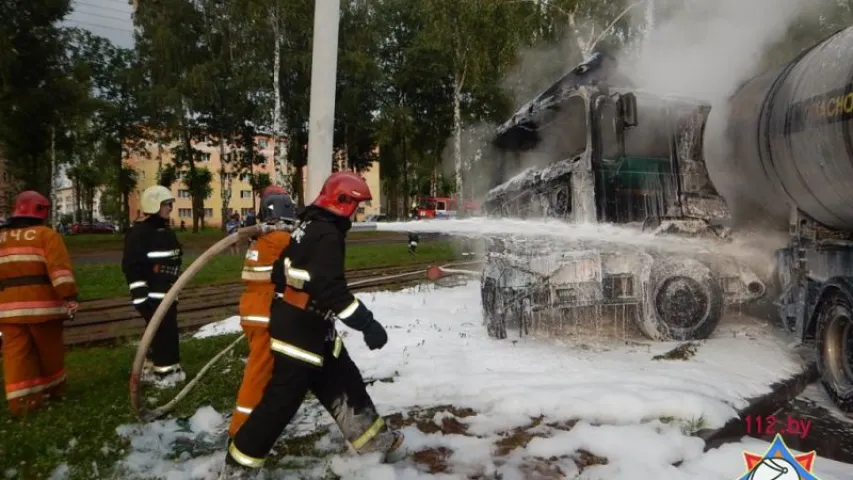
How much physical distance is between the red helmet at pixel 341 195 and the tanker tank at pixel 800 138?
345 centimetres

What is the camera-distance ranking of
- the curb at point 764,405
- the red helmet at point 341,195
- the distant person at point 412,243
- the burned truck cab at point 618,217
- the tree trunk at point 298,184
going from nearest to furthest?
the red helmet at point 341,195, the curb at point 764,405, the burned truck cab at point 618,217, the distant person at point 412,243, the tree trunk at point 298,184

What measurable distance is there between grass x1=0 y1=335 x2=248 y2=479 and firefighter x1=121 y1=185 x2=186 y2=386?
0.29m

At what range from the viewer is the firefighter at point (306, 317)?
120 inches

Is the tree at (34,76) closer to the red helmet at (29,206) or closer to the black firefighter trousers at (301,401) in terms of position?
the red helmet at (29,206)

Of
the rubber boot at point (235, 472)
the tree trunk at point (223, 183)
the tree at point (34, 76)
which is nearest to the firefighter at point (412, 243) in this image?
Result: the tree at point (34, 76)

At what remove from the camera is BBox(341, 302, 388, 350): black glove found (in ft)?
10.1

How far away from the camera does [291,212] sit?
13.4 feet

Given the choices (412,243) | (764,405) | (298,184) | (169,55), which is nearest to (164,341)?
(764,405)

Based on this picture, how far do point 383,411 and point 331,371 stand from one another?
111 centimetres

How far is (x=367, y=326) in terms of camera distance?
10.3 ft

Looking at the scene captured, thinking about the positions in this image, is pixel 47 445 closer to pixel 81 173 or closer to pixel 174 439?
pixel 174 439

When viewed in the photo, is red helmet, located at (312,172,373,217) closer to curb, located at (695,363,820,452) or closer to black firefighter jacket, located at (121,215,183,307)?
black firefighter jacket, located at (121,215,183,307)

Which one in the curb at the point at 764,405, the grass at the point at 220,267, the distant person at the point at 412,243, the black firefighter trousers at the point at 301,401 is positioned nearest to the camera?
the black firefighter trousers at the point at 301,401

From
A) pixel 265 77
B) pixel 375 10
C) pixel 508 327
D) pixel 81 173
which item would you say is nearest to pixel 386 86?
pixel 375 10
